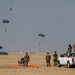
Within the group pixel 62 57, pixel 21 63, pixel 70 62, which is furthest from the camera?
pixel 21 63

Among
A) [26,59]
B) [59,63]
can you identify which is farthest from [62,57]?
[26,59]

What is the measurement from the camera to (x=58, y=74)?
31234 millimetres

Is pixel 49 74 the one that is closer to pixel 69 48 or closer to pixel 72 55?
pixel 72 55

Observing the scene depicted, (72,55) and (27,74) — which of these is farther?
(72,55)

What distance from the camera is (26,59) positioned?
43656 mm

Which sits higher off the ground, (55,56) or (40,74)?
(55,56)

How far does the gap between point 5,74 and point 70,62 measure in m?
9.95

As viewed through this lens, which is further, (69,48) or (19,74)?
(69,48)

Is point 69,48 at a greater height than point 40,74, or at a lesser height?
greater

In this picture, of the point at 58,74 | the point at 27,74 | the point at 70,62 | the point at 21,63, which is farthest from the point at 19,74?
the point at 21,63

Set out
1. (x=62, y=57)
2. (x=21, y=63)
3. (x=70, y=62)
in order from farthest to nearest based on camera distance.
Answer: (x=21, y=63) < (x=62, y=57) < (x=70, y=62)

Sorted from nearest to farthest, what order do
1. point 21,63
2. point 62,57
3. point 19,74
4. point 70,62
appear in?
point 19,74, point 70,62, point 62,57, point 21,63

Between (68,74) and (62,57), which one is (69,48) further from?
(68,74)

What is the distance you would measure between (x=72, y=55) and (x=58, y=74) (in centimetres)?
895
